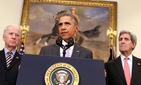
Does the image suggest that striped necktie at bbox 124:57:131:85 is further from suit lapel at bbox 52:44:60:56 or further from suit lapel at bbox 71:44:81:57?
suit lapel at bbox 52:44:60:56

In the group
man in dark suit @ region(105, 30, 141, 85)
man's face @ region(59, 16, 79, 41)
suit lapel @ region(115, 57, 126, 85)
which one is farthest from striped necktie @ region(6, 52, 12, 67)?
suit lapel @ region(115, 57, 126, 85)

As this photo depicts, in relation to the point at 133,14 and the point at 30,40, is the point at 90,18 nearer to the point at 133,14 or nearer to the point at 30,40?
the point at 133,14

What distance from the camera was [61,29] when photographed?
2588mm

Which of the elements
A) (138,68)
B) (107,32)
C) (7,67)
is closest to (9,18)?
(107,32)

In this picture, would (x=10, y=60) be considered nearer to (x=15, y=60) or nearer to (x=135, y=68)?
(x=15, y=60)

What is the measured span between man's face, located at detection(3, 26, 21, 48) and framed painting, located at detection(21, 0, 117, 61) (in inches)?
82.9

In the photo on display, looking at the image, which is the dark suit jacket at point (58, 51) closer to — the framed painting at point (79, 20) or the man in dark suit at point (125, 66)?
the man in dark suit at point (125, 66)

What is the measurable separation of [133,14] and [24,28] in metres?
2.74

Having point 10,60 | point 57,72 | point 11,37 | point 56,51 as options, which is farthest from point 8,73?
point 57,72

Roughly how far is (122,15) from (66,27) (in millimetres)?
3439

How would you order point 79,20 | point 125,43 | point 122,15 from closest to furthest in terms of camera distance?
point 125,43, point 79,20, point 122,15

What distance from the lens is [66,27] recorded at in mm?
2594

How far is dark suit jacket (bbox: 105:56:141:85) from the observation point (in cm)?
297

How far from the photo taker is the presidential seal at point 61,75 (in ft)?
6.36
